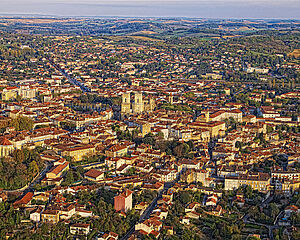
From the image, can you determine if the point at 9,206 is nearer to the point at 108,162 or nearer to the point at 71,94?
the point at 108,162

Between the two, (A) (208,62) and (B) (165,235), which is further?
(A) (208,62)

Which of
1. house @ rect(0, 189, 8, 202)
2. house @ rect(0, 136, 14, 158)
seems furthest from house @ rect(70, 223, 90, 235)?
house @ rect(0, 136, 14, 158)

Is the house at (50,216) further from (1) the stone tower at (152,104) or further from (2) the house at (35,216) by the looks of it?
(1) the stone tower at (152,104)

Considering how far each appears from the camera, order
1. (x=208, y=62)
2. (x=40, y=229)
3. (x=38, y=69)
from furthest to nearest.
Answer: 1. (x=208, y=62)
2. (x=38, y=69)
3. (x=40, y=229)

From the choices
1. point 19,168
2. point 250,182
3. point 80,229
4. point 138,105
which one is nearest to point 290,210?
point 250,182

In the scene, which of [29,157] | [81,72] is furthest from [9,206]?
[81,72]

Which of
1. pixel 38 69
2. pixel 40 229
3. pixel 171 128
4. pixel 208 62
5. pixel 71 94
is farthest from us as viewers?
pixel 208 62
